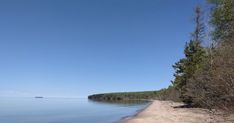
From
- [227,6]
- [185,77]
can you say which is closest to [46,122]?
[185,77]

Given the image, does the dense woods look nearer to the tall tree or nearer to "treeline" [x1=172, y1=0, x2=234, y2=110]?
"treeline" [x1=172, y1=0, x2=234, y2=110]

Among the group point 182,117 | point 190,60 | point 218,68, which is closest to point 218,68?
point 218,68

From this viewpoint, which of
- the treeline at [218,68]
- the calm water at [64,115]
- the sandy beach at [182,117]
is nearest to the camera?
the treeline at [218,68]

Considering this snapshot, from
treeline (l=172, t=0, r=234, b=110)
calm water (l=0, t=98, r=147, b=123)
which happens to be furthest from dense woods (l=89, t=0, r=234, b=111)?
calm water (l=0, t=98, r=147, b=123)

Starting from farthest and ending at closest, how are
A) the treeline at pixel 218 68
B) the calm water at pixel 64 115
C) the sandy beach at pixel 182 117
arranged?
the calm water at pixel 64 115 → the sandy beach at pixel 182 117 → the treeline at pixel 218 68

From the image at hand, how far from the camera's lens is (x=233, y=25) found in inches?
867

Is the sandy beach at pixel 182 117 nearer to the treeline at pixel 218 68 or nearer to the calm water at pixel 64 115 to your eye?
the treeline at pixel 218 68

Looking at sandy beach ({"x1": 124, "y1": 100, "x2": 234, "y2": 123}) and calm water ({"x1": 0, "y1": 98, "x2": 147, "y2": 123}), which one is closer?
sandy beach ({"x1": 124, "y1": 100, "x2": 234, "y2": 123})

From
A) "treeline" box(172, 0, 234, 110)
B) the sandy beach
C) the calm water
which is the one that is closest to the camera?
"treeline" box(172, 0, 234, 110)

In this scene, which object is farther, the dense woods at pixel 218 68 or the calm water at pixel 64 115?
the calm water at pixel 64 115

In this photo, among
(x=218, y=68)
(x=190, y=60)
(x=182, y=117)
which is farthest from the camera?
(x=190, y=60)

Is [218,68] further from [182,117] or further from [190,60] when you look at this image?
[190,60]

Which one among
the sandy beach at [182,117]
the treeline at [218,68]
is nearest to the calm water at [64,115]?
the sandy beach at [182,117]

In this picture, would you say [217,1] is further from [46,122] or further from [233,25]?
[46,122]
